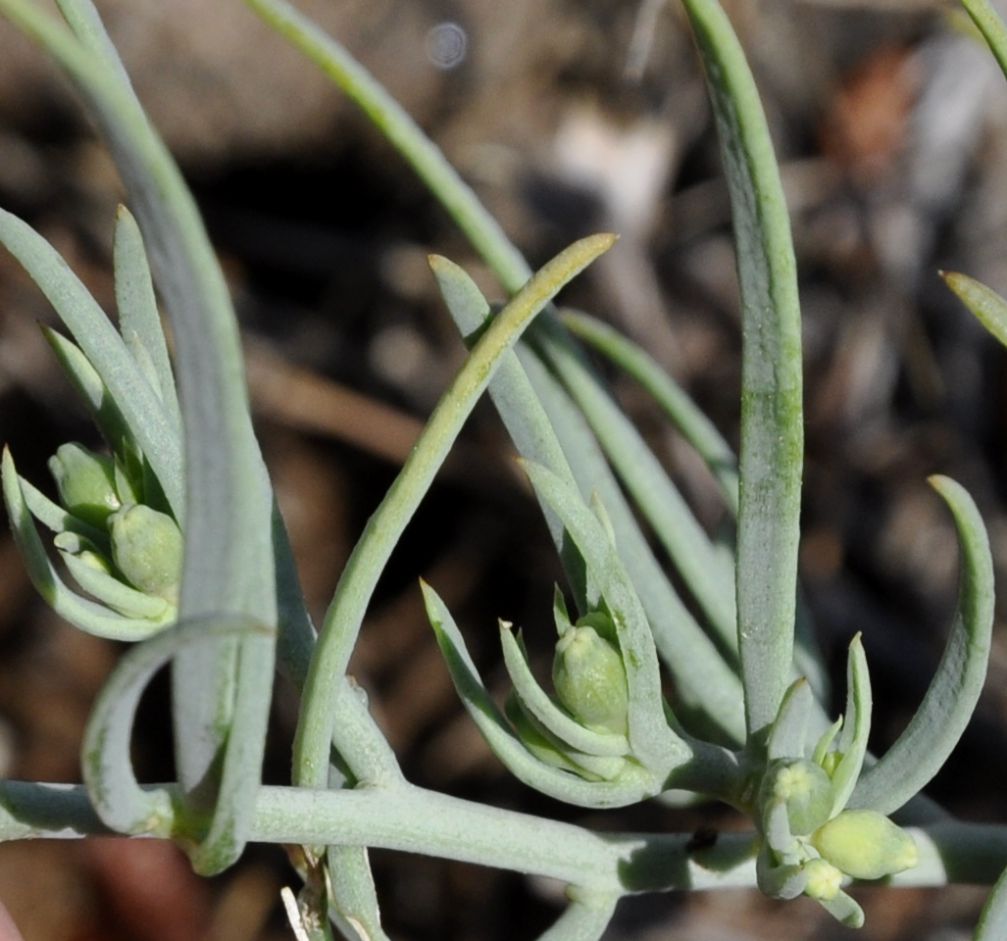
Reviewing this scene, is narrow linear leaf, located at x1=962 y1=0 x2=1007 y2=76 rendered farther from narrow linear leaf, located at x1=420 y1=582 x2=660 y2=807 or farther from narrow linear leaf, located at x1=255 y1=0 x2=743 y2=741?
narrow linear leaf, located at x1=420 y1=582 x2=660 y2=807

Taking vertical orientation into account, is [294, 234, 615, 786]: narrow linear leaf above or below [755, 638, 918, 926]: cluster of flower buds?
above

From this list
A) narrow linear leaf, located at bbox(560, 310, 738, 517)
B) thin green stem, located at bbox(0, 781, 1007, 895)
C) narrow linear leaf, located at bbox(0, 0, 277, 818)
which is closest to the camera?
narrow linear leaf, located at bbox(0, 0, 277, 818)

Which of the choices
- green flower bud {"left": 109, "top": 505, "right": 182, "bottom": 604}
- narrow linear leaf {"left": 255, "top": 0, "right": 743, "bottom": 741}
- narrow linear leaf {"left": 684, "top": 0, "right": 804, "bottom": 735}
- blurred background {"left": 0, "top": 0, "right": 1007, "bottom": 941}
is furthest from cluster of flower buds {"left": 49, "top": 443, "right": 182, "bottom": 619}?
blurred background {"left": 0, "top": 0, "right": 1007, "bottom": 941}

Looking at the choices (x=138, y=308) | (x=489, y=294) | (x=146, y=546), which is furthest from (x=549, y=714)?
(x=489, y=294)

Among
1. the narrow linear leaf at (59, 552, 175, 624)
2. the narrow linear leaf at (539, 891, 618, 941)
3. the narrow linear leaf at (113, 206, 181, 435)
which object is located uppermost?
the narrow linear leaf at (113, 206, 181, 435)

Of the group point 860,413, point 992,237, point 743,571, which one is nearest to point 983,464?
point 860,413
